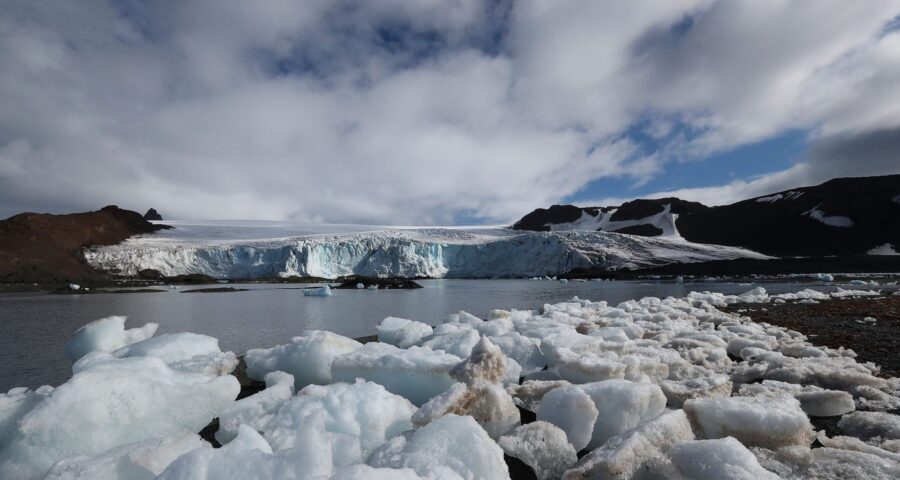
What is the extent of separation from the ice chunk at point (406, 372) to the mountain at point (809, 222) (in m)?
50.1

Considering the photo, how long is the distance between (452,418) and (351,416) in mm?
662

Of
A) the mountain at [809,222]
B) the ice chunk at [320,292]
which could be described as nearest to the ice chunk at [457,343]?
the ice chunk at [320,292]

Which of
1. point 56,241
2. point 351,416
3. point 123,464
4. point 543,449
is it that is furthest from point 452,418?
point 56,241

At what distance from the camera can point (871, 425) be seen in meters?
2.17

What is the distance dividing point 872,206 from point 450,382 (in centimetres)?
5838

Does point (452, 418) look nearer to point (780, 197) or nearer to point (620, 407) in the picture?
point (620, 407)

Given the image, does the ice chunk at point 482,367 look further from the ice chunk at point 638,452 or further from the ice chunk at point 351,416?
the ice chunk at point 638,452

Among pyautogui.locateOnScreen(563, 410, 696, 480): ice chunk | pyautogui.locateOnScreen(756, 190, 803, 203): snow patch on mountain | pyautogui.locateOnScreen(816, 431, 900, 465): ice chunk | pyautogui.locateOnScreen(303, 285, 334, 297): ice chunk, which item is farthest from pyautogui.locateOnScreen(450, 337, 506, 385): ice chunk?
pyautogui.locateOnScreen(756, 190, 803, 203): snow patch on mountain

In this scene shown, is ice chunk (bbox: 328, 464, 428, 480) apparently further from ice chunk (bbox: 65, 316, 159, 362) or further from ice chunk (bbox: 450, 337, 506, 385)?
ice chunk (bbox: 65, 316, 159, 362)

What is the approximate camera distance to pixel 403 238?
1396 inches

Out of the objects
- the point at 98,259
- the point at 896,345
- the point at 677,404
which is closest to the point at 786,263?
the point at 896,345

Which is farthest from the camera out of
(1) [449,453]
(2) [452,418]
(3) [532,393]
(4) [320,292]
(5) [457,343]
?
(4) [320,292]

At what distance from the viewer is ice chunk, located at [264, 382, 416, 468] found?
83.7 inches

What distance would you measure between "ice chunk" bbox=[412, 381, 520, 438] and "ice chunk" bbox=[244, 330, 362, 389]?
1.48 metres
